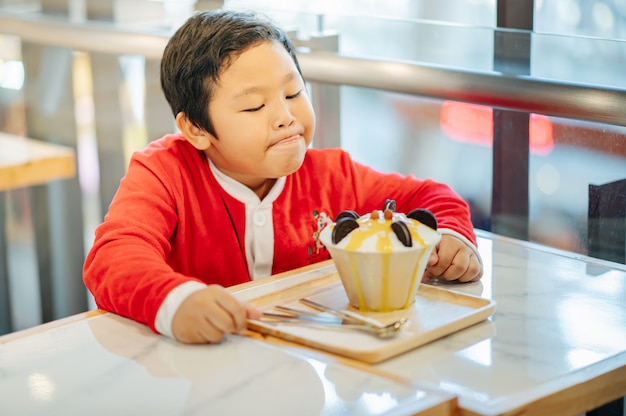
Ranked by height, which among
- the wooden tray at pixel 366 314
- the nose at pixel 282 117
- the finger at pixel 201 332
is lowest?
the wooden tray at pixel 366 314

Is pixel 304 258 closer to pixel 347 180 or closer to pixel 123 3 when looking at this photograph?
pixel 347 180

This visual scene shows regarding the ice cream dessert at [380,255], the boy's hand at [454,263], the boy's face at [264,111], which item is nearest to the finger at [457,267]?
the boy's hand at [454,263]

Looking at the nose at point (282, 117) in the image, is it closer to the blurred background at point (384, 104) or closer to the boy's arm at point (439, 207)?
the boy's arm at point (439, 207)

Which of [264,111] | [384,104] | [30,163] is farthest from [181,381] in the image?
[30,163]

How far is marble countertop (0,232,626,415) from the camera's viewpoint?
0.71 metres

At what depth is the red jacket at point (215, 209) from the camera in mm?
1054

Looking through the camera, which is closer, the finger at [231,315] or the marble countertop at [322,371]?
the marble countertop at [322,371]

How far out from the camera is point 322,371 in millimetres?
767

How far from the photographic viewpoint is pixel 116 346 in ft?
2.81

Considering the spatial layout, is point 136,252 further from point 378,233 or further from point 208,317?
point 378,233

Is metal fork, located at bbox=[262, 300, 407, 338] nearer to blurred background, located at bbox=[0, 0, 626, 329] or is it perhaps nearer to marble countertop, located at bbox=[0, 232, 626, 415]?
marble countertop, located at bbox=[0, 232, 626, 415]

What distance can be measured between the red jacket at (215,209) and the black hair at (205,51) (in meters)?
0.08

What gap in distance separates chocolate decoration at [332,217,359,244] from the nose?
23cm

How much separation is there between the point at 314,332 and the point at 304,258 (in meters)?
0.39
